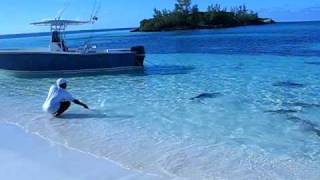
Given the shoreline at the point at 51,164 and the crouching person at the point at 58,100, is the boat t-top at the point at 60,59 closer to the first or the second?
the crouching person at the point at 58,100

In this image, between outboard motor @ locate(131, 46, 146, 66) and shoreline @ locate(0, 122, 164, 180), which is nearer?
shoreline @ locate(0, 122, 164, 180)

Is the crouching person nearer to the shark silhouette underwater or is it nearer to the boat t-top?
the shark silhouette underwater

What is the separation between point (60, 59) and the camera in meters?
19.5

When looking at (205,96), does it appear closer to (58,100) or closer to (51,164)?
(58,100)

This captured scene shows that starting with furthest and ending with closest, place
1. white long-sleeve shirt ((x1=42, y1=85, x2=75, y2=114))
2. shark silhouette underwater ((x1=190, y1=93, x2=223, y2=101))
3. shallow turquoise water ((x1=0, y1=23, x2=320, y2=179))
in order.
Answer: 1. shark silhouette underwater ((x1=190, y1=93, x2=223, y2=101))
2. white long-sleeve shirt ((x1=42, y1=85, x2=75, y2=114))
3. shallow turquoise water ((x1=0, y1=23, x2=320, y2=179))

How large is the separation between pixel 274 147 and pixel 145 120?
123 inches

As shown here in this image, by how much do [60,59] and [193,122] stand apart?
11014 mm

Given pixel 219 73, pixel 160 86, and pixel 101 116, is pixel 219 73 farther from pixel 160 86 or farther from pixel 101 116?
pixel 101 116

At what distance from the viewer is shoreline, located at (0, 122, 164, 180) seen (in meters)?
6.32

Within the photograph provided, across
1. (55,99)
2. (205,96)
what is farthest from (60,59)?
(55,99)

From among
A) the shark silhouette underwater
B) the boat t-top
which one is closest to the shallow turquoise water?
the shark silhouette underwater

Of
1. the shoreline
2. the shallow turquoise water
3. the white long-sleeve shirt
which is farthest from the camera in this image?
the white long-sleeve shirt

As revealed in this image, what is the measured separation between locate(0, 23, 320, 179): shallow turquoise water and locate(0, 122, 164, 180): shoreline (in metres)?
0.29

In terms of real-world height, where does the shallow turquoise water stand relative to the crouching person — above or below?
below
